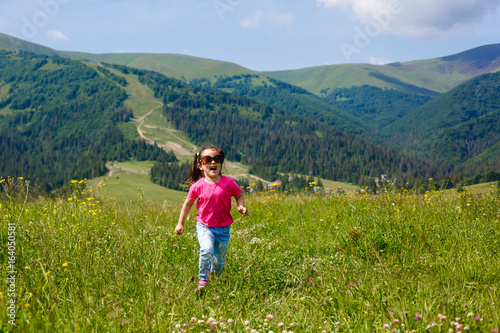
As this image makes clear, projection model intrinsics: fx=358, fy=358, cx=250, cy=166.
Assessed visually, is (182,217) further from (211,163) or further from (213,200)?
(211,163)

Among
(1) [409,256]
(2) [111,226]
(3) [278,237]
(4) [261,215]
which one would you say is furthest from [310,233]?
(2) [111,226]

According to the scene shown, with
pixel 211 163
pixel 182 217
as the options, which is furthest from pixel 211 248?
pixel 211 163

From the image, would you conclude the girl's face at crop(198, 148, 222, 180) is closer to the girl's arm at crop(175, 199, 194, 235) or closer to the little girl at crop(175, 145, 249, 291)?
the little girl at crop(175, 145, 249, 291)

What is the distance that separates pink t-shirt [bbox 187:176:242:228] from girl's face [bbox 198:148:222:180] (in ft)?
0.52

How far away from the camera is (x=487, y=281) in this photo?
4.28m

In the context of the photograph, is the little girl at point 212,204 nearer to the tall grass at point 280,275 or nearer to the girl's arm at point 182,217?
the girl's arm at point 182,217

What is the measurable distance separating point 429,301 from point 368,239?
261 centimetres

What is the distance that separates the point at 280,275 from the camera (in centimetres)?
505

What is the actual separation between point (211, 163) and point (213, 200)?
55cm

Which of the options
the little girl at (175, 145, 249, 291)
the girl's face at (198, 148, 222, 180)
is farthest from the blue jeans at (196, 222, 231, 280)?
the girl's face at (198, 148, 222, 180)

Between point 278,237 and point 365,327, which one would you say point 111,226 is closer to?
point 278,237

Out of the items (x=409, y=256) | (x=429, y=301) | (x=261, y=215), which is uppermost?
(x=429, y=301)

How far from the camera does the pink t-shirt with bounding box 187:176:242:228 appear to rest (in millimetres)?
5234

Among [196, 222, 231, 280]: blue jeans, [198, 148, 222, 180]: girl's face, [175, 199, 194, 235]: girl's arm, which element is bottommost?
[196, 222, 231, 280]: blue jeans
